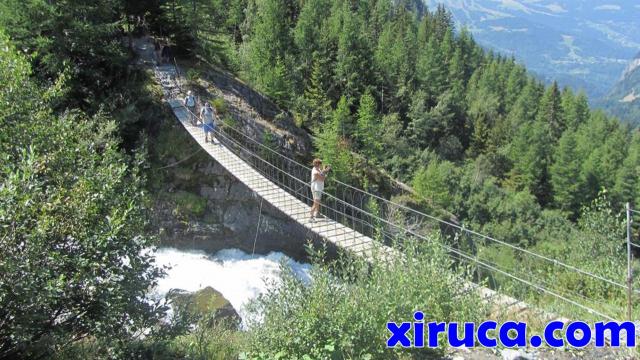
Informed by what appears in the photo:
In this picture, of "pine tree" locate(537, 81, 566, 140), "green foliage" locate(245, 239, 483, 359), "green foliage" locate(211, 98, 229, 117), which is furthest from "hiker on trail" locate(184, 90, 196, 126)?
"pine tree" locate(537, 81, 566, 140)

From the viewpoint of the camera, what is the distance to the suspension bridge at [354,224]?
17.4 feet

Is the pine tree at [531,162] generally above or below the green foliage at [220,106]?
below

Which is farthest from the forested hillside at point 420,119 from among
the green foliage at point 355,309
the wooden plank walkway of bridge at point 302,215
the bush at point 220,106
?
the green foliage at point 355,309

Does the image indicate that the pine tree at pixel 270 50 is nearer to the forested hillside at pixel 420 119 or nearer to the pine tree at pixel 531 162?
the forested hillside at pixel 420 119

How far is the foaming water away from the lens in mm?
13961

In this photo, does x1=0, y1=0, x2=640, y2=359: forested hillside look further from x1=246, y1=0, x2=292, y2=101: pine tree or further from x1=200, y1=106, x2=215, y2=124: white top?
x1=200, y1=106, x2=215, y2=124: white top

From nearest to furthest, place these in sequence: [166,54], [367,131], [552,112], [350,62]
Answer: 1. [166,54]
2. [367,131]
3. [350,62]
4. [552,112]

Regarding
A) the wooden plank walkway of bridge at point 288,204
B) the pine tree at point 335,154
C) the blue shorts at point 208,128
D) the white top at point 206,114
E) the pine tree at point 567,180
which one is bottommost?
the pine tree at point 567,180

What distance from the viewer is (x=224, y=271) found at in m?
15.2

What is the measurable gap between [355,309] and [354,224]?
223 inches

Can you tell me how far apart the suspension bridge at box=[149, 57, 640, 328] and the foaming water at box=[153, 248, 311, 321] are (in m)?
1.77

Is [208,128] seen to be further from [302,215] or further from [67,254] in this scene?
[67,254]

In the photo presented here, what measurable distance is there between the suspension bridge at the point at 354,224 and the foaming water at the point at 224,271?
1774 millimetres

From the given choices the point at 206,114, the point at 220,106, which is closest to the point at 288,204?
the point at 206,114
